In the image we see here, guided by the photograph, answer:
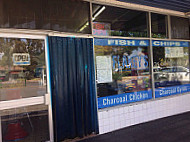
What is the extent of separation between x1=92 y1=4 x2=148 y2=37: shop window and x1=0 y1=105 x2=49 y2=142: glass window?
222 cm

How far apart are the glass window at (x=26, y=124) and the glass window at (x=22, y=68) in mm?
289

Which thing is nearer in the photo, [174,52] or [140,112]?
[140,112]

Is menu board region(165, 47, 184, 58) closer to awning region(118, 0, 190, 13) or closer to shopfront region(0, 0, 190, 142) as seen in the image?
shopfront region(0, 0, 190, 142)

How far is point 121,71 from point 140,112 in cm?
123

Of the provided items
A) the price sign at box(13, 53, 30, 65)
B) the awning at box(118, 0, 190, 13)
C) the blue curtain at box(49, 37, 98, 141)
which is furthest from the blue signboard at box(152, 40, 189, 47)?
the price sign at box(13, 53, 30, 65)

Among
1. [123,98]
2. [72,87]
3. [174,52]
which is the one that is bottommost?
[123,98]

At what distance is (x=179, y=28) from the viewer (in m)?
5.27

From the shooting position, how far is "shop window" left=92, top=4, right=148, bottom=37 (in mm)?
3969

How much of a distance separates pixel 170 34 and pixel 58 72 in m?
3.77

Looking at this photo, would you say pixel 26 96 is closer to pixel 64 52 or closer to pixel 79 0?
pixel 64 52

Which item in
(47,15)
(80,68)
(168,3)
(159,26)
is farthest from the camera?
(159,26)

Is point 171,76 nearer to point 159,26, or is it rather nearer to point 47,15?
point 159,26

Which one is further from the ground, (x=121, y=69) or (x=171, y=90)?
(x=121, y=69)

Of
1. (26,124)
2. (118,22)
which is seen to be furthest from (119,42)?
(26,124)
